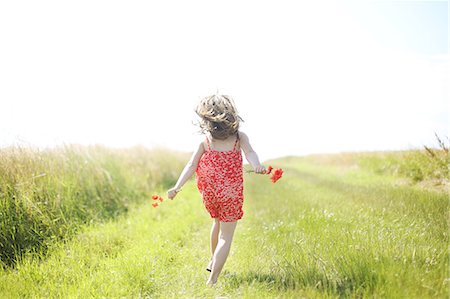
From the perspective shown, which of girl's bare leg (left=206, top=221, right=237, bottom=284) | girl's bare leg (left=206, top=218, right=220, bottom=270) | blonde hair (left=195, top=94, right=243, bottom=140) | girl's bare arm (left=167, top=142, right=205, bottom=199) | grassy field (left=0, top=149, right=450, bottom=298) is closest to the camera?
grassy field (left=0, top=149, right=450, bottom=298)

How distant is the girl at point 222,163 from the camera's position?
4.83 meters

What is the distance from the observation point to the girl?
15.8ft

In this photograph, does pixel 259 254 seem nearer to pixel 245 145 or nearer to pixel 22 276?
pixel 245 145

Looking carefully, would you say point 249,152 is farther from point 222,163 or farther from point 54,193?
point 54,193

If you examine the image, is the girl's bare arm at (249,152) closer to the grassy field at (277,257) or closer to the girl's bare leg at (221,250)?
the girl's bare leg at (221,250)

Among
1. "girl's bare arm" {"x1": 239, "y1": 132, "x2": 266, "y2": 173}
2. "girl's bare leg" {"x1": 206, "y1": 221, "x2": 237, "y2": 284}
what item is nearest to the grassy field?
"girl's bare leg" {"x1": 206, "y1": 221, "x2": 237, "y2": 284}

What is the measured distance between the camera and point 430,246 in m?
4.45

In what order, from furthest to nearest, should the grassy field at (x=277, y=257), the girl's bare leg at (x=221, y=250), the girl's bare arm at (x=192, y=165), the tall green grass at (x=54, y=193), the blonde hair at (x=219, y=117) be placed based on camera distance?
the tall green grass at (x=54, y=193) < the girl's bare arm at (x=192, y=165) < the blonde hair at (x=219, y=117) < the girl's bare leg at (x=221, y=250) < the grassy field at (x=277, y=257)

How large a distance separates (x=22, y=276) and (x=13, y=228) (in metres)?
1.01

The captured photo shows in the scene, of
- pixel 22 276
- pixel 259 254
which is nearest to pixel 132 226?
pixel 22 276

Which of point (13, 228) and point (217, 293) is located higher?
point (13, 228)

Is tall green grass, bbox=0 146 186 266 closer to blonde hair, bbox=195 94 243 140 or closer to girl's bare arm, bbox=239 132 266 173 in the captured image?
blonde hair, bbox=195 94 243 140

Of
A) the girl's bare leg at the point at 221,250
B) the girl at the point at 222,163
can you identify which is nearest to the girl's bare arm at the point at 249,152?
the girl at the point at 222,163

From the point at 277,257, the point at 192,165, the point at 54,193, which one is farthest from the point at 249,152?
the point at 54,193
